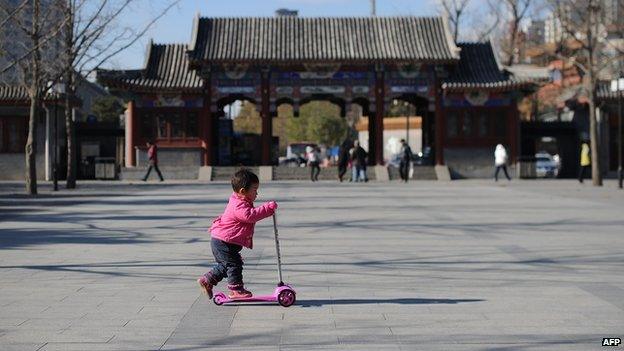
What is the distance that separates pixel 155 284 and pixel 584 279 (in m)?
4.89

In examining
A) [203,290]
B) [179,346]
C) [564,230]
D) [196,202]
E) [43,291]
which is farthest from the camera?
[196,202]

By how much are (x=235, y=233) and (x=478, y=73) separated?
3760cm

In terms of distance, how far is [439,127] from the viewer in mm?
45219

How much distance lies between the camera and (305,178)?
147ft

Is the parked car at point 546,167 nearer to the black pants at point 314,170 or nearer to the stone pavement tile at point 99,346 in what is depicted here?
the black pants at point 314,170

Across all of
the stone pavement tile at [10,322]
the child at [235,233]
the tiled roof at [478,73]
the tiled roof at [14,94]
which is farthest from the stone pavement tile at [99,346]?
the tiled roof at [478,73]

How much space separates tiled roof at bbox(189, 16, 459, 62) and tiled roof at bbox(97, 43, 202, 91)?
4.57 feet

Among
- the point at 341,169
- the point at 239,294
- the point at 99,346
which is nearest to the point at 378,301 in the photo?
the point at 239,294

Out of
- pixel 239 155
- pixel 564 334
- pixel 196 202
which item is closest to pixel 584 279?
pixel 564 334

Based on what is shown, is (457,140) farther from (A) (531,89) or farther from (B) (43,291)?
(B) (43,291)

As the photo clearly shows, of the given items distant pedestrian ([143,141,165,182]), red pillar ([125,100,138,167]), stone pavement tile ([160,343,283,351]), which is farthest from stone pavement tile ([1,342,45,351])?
red pillar ([125,100,138,167])

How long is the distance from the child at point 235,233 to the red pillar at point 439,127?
119 feet

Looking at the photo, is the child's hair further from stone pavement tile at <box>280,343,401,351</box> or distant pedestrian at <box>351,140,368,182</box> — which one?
distant pedestrian at <box>351,140,368,182</box>

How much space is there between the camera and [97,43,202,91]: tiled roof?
4341 cm
